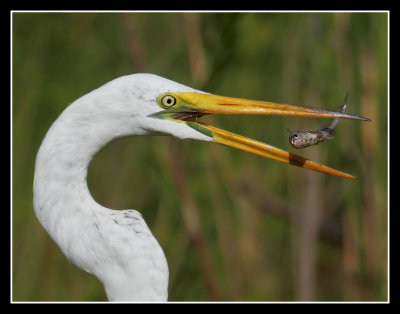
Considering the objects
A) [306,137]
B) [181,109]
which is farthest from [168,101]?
[306,137]

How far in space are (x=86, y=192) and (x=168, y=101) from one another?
0.34 metres

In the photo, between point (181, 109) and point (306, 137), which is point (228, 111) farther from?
point (306, 137)

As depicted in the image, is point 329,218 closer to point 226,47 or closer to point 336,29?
point 336,29

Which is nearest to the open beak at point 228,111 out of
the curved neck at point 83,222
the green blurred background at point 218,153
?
the curved neck at point 83,222

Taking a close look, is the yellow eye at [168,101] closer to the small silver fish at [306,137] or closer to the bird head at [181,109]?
the bird head at [181,109]

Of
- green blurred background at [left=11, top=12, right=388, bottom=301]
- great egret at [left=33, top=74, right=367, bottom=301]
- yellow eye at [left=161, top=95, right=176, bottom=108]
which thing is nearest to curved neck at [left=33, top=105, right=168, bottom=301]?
great egret at [left=33, top=74, right=367, bottom=301]

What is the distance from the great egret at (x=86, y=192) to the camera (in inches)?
61.6

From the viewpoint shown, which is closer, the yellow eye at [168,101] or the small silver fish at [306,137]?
the yellow eye at [168,101]

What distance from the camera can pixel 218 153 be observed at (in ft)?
9.41

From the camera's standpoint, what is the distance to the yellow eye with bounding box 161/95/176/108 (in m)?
1.58

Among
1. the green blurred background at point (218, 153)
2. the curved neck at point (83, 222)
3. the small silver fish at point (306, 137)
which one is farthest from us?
the green blurred background at point (218, 153)

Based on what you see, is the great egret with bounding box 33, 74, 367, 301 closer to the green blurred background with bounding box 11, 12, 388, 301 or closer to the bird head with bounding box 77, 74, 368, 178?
the bird head with bounding box 77, 74, 368, 178

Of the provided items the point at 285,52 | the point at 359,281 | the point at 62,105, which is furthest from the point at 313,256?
the point at 62,105

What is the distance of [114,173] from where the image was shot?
298 cm
